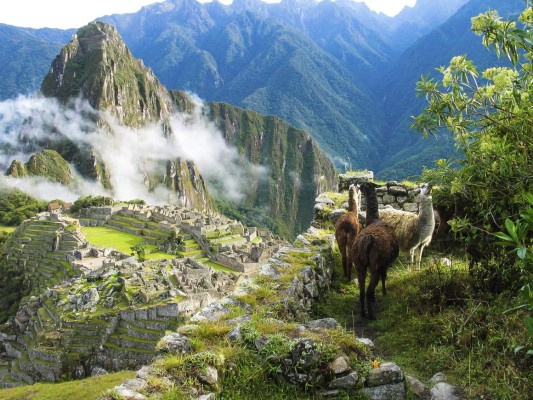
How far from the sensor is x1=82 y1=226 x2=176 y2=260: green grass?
58.2 m

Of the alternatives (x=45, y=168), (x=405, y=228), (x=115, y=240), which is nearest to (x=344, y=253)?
(x=405, y=228)

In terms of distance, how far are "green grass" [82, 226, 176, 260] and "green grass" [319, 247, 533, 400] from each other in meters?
51.9

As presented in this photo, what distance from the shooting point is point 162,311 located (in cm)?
2617

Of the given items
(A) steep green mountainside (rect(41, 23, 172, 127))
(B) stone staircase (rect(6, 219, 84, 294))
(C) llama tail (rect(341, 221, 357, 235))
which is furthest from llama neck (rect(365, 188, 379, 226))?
(A) steep green mountainside (rect(41, 23, 172, 127))

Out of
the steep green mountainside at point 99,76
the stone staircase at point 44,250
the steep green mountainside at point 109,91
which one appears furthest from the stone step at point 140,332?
the steep green mountainside at point 99,76

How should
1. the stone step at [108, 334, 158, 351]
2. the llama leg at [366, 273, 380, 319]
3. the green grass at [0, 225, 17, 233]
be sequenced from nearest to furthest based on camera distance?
the llama leg at [366, 273, 380, 319] → the stone step at [108, 334, 158, 351] → the green grass at [0, 225, 17, 233]

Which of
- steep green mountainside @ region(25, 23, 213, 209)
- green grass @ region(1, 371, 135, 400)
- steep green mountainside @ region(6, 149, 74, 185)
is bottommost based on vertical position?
green grass @ region(1, 371, 135, 400)

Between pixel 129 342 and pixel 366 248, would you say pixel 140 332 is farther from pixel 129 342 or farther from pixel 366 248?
pixel 366 248

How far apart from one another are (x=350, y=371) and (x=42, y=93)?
220386 millimetres

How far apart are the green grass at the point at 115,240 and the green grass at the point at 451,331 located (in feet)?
170

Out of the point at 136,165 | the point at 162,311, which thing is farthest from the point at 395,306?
the point at 136,165

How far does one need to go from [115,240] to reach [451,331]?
66464 mm

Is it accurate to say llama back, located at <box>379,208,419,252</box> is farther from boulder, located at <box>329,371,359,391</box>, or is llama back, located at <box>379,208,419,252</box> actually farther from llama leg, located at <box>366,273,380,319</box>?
boulder, located at <box>329,371,359,391</box>

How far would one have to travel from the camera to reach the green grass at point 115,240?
58.2 m
